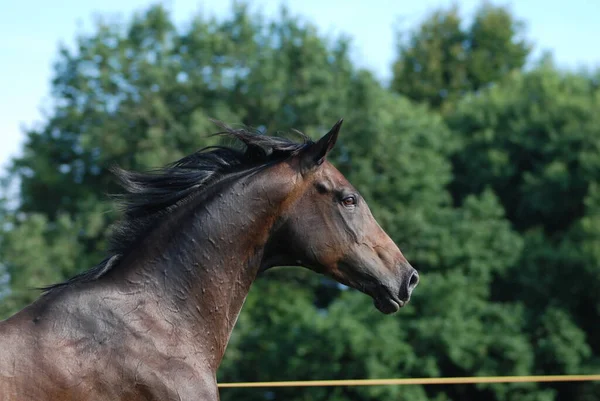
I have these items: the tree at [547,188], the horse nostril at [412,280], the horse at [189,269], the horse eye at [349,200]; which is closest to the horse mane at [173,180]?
the horse at [189,269]

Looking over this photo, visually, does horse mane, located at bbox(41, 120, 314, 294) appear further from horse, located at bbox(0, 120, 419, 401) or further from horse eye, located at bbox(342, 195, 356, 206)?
horse eye, located at bbox(342, 195, 356, 206)

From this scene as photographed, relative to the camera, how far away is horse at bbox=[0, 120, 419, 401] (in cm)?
416

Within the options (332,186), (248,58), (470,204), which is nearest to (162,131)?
(248,58)

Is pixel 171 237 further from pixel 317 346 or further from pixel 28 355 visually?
pixel 317 346

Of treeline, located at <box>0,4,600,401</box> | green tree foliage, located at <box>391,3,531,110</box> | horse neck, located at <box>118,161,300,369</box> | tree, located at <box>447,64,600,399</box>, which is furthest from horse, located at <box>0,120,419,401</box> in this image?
green tree foliage, located at <box>391,3,531,110</box>

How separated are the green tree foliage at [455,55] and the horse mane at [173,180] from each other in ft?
122

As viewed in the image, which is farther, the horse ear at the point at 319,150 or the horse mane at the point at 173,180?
the horse ear at the point at 319,150

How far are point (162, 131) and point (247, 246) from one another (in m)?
20.9

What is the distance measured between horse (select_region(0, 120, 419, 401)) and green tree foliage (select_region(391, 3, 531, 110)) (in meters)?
37.2

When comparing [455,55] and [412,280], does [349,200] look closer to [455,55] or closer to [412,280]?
[412,280]

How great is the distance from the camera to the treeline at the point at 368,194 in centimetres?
2355

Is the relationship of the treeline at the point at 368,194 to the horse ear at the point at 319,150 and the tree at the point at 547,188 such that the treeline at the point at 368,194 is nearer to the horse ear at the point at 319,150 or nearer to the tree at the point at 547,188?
the tree at the point at 547,188

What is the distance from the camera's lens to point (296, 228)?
4836mm

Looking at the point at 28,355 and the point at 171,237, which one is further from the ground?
the point at 171,237
